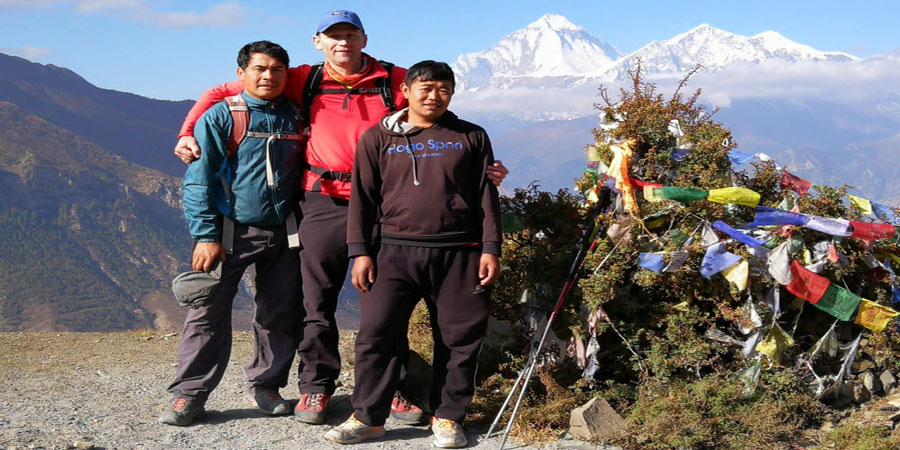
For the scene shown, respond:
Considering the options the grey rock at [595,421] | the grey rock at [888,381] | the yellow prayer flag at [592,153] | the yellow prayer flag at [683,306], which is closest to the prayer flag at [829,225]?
the yellow prayer flag at [683,306]

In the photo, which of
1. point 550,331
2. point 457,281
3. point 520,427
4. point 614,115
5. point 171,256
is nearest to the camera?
point 457,281

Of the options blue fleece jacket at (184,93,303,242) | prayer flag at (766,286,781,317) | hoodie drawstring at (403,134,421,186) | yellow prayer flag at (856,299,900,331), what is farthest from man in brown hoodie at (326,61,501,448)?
yellow prayer flag at (856,299,900,331)

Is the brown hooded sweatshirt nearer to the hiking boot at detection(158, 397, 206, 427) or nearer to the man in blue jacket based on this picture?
the man in blue jacket

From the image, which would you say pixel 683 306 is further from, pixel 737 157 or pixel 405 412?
pixel 405 412

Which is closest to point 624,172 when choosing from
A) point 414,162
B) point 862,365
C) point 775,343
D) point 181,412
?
point 775,343

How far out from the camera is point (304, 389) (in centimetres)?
534

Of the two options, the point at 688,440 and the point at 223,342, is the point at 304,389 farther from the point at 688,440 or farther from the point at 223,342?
the point at 688,440

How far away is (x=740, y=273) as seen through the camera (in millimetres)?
5305

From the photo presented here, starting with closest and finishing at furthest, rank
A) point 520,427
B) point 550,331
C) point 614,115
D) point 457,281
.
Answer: point 457,281
point 520,427
point 550,331
point 614,115

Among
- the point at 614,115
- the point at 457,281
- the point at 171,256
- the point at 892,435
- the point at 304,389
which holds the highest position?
the point at 614,115

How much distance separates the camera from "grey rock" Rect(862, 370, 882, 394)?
18.9ft

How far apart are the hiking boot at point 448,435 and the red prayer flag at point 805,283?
2.52 meters

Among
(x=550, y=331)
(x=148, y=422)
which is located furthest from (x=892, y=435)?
(x=148, y=422)

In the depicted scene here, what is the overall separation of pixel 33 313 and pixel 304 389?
145 metres
